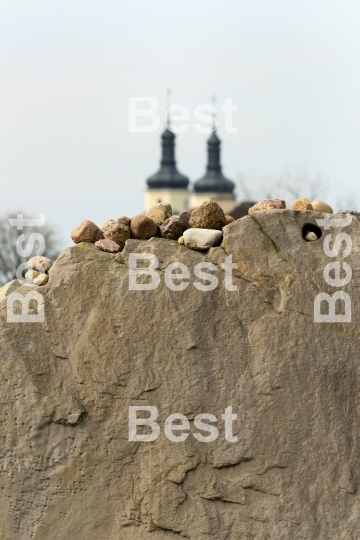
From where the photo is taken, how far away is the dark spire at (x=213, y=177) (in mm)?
76000

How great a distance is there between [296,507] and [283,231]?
1553 mm

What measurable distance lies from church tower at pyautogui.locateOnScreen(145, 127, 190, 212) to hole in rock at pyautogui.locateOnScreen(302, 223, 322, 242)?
71914 mm

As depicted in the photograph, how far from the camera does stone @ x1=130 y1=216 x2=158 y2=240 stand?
706 centimetres

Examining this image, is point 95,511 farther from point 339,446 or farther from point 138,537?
point 339,446

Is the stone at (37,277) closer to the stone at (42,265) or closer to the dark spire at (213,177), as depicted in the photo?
the stone at (42,265)

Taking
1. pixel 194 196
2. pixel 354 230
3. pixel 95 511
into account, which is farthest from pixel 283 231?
pixel 194 196

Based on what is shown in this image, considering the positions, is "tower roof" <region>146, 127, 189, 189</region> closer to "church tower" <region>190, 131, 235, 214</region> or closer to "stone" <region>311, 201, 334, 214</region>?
"church tower" <region>190, 131, 235, 214</region>

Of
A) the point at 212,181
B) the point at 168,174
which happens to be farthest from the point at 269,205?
→ the point at 168,174

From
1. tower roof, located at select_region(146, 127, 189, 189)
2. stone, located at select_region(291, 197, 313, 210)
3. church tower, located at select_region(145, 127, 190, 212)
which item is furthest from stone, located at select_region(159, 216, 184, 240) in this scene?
tower roof, located at select_region(146, 127, 189, 189)

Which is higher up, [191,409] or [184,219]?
[184,219]

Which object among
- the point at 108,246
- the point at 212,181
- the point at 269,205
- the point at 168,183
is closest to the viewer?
the point at 108,246

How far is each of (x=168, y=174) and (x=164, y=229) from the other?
73259 millimetres

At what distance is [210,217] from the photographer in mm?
7059

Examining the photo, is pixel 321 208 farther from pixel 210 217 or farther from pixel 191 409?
pixel 191 409
